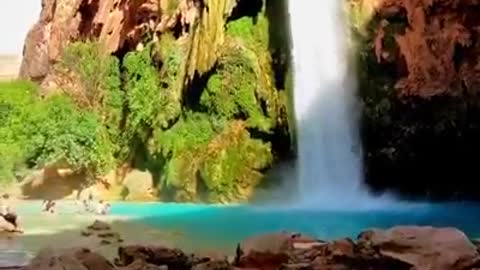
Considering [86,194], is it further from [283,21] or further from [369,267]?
[369,267]

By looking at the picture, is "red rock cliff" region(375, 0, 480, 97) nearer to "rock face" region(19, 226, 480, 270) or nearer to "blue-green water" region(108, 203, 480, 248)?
"blue-green water" region(108, 203, 480, 248)

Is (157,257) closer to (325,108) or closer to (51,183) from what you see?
(325,108)

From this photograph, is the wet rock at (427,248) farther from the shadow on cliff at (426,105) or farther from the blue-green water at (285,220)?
the shadow on cliff at (426,105)

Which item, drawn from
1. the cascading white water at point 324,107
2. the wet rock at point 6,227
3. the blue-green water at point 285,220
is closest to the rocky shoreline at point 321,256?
the blue-green water at point 285,220

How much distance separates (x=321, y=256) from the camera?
7906 millimetres

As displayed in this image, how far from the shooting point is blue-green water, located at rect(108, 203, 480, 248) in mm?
13016

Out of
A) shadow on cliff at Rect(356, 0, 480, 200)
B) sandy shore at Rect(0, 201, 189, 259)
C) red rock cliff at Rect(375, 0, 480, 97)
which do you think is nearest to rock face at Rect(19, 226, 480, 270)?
sandy shore at Rect(0, 201, 189, 259)

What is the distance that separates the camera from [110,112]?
2742 cm

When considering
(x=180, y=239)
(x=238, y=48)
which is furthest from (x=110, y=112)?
(x=180, y=239)

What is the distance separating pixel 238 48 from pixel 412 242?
16975 mm

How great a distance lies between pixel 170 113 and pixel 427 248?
18.5 meters

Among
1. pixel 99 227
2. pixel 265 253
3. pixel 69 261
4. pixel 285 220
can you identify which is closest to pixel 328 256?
pixel 265 253

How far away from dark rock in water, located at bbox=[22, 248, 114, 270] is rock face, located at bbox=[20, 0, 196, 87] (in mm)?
18827

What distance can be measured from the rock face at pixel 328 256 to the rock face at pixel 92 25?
18.3 metres
